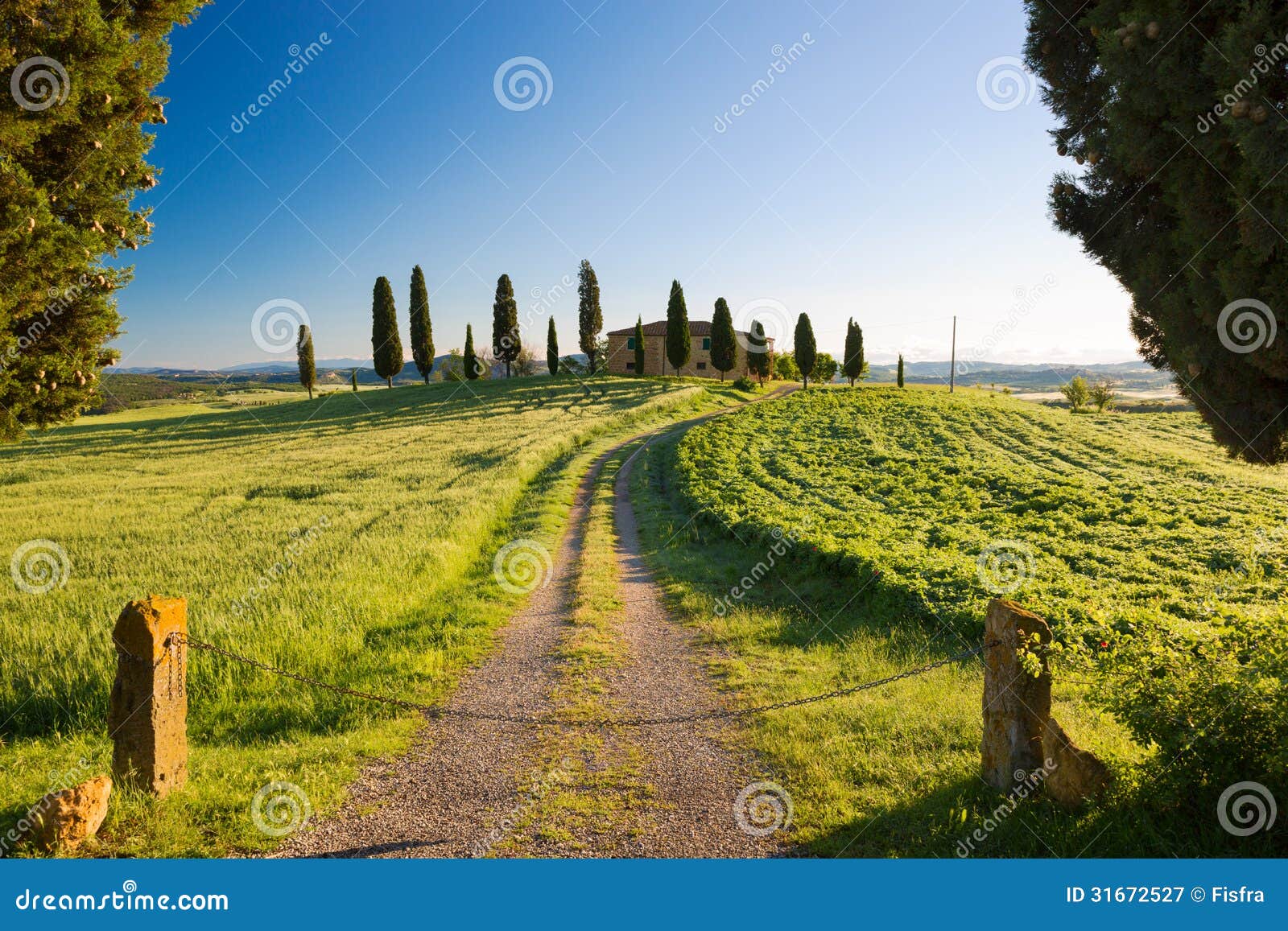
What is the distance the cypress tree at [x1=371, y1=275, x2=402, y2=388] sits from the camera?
65688 mm

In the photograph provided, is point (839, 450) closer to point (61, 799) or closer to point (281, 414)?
point (61, 799)

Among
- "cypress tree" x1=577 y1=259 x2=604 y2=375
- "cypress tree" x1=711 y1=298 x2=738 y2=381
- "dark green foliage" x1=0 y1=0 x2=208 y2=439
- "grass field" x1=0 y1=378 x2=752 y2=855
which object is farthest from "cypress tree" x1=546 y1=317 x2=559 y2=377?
"dark green foliage" x1=0 y1=0 x2=208 y2=439

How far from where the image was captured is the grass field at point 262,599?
5793 mm

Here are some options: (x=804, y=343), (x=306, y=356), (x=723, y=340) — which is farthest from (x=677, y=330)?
(x=306, y=356)

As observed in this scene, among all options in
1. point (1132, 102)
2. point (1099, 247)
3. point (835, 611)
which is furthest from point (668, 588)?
point (1132, 102)

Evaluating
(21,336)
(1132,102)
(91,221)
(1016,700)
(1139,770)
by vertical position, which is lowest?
(1139,770)

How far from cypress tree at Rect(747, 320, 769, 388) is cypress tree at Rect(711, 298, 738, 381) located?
2.66m

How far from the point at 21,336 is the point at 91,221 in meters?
2.17

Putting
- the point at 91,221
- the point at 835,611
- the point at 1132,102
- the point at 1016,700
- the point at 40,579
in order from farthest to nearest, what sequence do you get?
the point at 40,579 → the point at 835,611 → the point at 91,221 → the point at 1132,102 → the point at 1016,700

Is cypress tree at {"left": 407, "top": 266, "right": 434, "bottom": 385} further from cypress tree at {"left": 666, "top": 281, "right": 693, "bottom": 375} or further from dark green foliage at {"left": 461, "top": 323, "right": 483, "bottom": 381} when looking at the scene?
cypress tree at {"left": 666, "top": 281, "right": 693, "bottom": 375}

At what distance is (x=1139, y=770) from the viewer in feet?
15.4

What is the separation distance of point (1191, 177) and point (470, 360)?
243 feet

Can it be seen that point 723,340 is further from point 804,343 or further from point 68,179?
point 68,179

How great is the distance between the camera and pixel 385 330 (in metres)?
65.9
